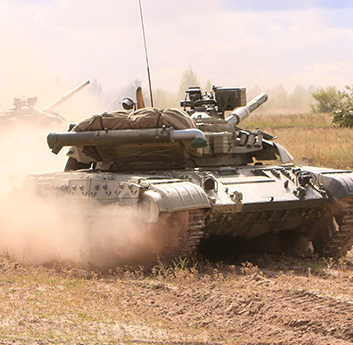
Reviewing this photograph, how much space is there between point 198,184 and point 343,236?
2647 mm

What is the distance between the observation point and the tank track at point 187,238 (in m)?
10.5

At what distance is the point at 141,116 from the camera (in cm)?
1167

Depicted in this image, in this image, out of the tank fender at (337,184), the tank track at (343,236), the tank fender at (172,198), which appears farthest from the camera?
the tank track at (343,236)

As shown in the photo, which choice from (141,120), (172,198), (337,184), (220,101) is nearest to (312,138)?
(220,101)

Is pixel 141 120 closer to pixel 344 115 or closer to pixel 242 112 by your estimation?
pixel 242 112

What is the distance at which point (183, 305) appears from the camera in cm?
862

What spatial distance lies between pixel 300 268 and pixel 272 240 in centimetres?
239

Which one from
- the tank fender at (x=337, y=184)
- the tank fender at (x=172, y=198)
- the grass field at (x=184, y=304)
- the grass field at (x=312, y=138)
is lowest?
the grass field at (x=312, y=138)

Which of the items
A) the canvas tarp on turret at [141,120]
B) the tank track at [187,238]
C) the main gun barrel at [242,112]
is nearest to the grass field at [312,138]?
the main gun barrel at [242,112]

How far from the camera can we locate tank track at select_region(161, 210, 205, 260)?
10.5 metres

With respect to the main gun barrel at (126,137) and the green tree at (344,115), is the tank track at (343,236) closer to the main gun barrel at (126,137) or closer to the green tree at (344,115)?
the main gun barrel at (126,137)

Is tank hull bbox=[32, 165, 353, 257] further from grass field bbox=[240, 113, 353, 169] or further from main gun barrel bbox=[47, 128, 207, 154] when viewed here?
grass field bbox=[240, 113, 353, 169]

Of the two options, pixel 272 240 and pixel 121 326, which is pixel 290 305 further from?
pixel 272 240

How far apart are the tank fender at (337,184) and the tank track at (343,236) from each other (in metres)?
0.21
